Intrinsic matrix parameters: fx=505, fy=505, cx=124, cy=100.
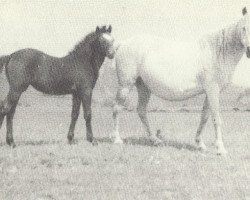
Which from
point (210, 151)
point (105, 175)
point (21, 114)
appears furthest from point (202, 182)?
point (21, 114)

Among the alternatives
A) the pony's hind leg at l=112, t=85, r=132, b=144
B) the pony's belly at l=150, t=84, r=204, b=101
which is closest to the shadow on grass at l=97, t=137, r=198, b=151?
the pony's hind leg at l=112, t=85, r=132, b=144

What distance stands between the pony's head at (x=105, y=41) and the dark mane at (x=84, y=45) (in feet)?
0.42

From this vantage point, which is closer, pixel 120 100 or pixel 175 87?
pixel 175 87

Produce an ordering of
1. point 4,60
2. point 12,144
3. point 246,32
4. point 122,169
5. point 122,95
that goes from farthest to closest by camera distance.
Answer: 1. point 122,95
2. point 4,60
3. point 12,144
4. point 246,32
5. point 122,169

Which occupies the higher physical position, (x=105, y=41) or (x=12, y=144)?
(x=105, y=41)

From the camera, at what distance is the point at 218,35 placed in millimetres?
9133

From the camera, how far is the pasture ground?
584 cm

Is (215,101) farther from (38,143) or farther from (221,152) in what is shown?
(38,143)

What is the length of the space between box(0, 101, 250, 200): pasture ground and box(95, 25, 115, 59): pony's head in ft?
5.48

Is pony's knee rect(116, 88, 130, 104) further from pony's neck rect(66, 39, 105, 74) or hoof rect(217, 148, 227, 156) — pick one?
hoof rect(217, 148, 227, 156)

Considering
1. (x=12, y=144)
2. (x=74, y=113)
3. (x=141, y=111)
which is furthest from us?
(x=141, y=111)

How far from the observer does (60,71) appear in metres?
8.98

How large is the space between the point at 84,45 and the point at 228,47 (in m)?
2.59

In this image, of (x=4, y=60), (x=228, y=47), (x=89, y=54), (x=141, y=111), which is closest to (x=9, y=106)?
(x=4, y=60)
